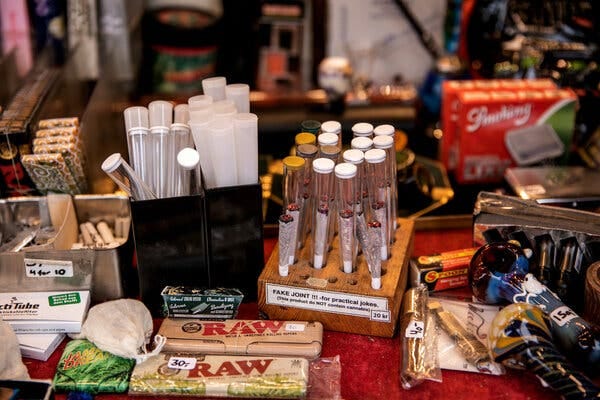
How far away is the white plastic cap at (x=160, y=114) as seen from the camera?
1402 millimetres

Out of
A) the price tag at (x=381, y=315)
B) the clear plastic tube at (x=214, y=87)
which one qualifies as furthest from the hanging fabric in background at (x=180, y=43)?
the price tag at (x=381, y=315)

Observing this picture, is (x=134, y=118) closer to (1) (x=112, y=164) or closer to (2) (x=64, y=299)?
(1) (x=112, y=164)

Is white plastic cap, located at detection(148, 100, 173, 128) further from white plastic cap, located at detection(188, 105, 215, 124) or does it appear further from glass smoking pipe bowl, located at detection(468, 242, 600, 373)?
glass smoking pipe bowl, located at detection(468, 242, 600, 373)

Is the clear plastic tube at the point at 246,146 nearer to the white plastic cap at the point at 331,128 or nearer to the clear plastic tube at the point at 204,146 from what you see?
the clear plastic tube at the point at 204,146

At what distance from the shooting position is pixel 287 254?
4.52 feet

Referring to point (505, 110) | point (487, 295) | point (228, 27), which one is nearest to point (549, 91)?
point (505, 110)

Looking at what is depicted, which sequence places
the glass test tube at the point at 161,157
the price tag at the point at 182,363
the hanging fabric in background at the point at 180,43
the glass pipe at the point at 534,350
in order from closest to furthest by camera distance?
the glass pipe at the point at 534,350 → the price tag at the point at 182,363 → the glass test tube at the point at 161,157 → the hanging fabric in background at the point at 180,43

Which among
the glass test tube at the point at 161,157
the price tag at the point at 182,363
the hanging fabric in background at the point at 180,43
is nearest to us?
the price tag at the point at 182,363

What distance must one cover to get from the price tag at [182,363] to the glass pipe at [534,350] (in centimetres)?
53

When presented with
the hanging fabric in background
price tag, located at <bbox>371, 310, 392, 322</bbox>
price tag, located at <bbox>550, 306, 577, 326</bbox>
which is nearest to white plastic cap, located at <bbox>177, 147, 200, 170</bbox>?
price tag, located at <bbox>371, 310, 392, 322</bbox>

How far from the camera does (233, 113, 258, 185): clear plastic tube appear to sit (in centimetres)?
133

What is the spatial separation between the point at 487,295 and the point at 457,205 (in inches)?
17.8

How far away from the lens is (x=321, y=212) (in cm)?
137

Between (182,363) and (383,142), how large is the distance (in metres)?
0.56
